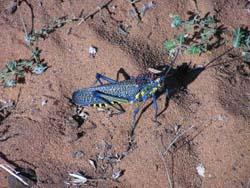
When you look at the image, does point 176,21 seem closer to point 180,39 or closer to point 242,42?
point 180,39

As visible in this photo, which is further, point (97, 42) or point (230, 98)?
point (97, 42)

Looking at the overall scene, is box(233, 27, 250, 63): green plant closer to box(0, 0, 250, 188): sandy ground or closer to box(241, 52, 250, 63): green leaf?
box(241, 52, 250, 63): green leaf

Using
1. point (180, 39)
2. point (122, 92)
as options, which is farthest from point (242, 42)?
point (122, 92)

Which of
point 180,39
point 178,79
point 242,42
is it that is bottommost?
point 178,79

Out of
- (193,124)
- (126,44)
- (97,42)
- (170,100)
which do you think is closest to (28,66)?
(97,42)

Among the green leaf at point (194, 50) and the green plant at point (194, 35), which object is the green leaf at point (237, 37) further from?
the green leaf at point (194, 50)

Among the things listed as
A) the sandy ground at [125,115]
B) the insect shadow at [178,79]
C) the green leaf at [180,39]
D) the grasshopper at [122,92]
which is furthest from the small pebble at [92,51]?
the green leaf at [180,39]

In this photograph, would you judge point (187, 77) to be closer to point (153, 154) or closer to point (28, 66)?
point (153, 154)
